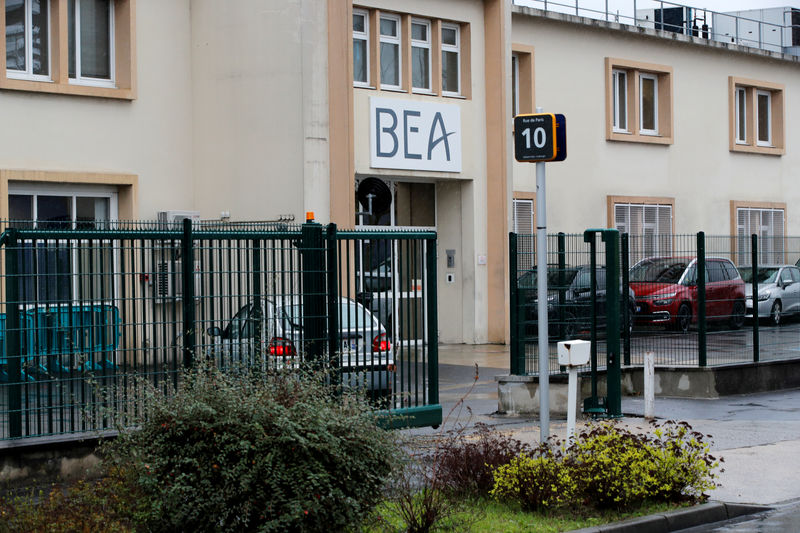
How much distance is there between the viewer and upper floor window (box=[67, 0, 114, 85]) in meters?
20.3

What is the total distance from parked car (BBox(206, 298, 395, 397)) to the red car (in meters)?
5.77

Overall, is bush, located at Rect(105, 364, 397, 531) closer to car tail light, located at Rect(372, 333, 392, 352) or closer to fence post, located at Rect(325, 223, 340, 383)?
fence post, located at Rect(325, 223, 340, 383)

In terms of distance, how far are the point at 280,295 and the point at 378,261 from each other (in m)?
1.07

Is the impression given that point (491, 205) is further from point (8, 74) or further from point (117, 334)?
point (117, 334)

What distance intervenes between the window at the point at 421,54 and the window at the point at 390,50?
1.54 ft

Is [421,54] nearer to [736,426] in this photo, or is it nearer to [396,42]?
[396,42]

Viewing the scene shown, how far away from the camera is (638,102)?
30.3 m

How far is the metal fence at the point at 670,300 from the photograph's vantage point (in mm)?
13008

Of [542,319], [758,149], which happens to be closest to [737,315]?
[542,319]

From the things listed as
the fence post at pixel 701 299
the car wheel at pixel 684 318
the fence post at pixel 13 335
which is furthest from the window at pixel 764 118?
the fence post at pixel 13 335

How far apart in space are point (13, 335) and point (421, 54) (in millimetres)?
17203

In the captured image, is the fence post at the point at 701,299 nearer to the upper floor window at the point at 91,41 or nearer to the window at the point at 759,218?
the upper floor window at the point at 91,41

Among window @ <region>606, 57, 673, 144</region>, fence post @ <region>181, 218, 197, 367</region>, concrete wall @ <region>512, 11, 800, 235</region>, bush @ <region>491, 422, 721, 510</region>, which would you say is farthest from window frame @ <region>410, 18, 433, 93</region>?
bush @ <region>491, 422, 721, 510</region>

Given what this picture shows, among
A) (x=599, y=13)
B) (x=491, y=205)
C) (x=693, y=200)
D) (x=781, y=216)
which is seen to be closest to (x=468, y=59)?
(x=491, y=205)
